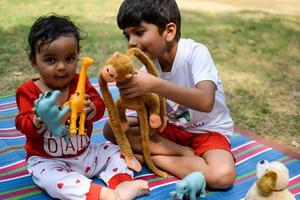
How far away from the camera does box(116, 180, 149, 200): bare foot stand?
1.92 meters

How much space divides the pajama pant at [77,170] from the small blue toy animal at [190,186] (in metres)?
0.27

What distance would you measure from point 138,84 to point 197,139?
0.59 m

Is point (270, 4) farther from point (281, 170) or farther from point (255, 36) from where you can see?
point (281, 170)

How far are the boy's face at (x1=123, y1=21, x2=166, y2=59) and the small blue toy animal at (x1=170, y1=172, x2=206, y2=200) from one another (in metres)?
0.61

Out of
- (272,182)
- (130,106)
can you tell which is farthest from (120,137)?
(272,182)

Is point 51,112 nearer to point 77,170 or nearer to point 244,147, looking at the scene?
point 77,170

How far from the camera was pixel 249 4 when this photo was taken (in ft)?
21.6

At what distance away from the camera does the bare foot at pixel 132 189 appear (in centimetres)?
192

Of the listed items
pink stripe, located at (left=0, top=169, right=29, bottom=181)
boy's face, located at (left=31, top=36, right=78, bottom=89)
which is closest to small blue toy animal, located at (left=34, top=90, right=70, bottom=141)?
boy's face, located at (left=31, top=36, right=78, bottom=89)

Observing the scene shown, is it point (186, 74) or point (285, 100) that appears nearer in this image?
point (186, 74)

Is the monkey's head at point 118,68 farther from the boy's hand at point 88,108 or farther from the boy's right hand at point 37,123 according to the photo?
the boy's right hand at point 37,123

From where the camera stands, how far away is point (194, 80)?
212 centimetres

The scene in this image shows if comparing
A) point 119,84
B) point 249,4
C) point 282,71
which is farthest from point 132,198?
point 249,4

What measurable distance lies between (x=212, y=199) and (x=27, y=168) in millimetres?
886
